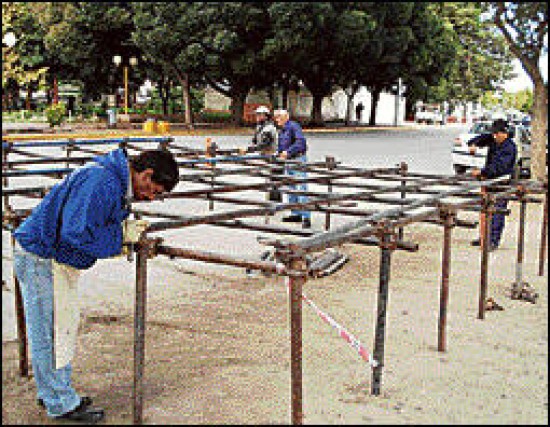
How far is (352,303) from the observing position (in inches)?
243

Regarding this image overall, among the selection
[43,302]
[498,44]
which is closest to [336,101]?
[498,44]

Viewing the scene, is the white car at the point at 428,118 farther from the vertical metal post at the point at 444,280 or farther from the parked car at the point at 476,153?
the vertical metal post at the point at 444,280

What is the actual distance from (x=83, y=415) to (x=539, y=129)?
11.5 metres

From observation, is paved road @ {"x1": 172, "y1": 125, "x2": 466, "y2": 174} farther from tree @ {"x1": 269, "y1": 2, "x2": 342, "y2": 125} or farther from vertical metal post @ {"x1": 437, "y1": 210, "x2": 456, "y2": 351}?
vertical metal post @ {"x1": 437, "y1": 210, "x2": 456, "y2": 351}

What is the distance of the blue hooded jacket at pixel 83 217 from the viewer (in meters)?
3.30

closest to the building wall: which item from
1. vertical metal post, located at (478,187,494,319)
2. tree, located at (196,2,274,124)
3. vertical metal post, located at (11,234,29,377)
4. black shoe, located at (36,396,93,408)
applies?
tree, located at (196,2,274,124)

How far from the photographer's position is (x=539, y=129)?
1324 centimetres

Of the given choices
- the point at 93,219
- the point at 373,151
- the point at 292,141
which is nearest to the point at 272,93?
the point at 373,151

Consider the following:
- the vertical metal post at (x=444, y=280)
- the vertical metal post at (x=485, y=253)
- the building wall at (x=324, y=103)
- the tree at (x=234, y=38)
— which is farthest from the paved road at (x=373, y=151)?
the building wall at (x=324, y=103)

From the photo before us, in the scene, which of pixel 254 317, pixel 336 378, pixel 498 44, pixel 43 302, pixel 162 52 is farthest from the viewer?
pixel 498 44

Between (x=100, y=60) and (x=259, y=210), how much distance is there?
102 feet

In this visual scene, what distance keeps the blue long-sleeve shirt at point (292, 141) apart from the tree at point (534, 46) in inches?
200

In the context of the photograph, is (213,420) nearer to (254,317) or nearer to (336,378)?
(336,378)

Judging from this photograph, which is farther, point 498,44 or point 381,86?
point 498,44
